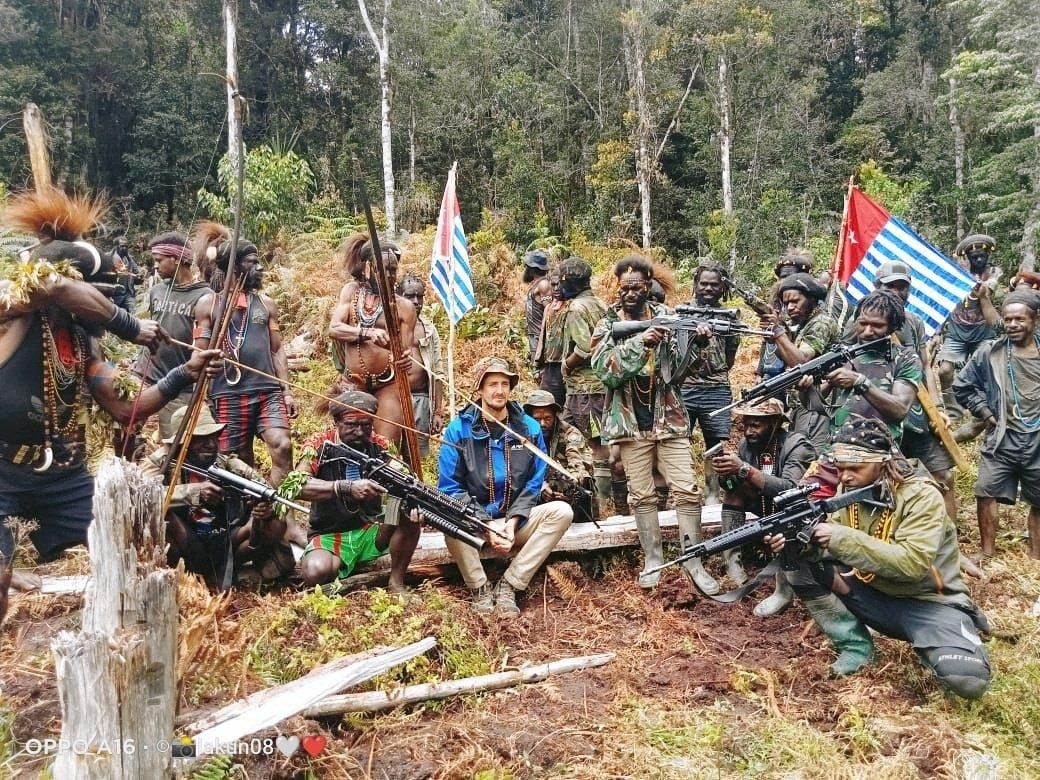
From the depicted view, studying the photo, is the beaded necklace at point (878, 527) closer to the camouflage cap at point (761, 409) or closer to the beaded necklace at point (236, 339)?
the camouflage cap at point (761, 409)

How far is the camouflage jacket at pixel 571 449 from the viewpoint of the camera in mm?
6738

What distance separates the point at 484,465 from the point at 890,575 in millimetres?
2671

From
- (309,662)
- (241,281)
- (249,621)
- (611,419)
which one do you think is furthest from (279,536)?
(611,419)

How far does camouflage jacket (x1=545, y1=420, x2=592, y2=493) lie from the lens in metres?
6.74

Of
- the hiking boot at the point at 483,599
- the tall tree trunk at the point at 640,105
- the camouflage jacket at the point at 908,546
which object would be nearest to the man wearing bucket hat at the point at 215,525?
the hiking boot at the point at 483,599

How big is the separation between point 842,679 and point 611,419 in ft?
7.37

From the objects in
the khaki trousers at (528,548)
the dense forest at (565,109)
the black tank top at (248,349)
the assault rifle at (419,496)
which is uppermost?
the dense forest at (565,109)

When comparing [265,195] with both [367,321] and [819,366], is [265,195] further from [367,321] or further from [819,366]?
[819,366]

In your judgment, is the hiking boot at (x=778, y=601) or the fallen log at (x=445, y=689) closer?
the fallen log at (x=445, y=689)

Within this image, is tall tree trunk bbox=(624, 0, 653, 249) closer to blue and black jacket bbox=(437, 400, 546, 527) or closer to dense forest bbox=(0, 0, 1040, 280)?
→ dense forest bbox=(0, 0, 1040, 280)

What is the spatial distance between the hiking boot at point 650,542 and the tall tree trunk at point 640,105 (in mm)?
16595

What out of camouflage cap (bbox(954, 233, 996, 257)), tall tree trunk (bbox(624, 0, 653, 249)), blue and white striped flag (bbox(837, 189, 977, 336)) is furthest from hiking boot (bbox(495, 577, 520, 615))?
tall tree trunk (bbox(624, 0, 653, 249))

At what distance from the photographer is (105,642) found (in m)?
2.70

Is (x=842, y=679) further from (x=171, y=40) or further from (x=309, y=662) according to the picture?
(x=171, y=40)
